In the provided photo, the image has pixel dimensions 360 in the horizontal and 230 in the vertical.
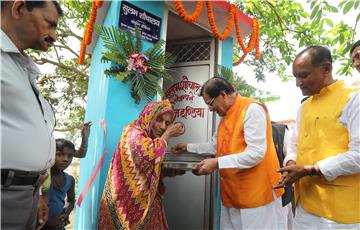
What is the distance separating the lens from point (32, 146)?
1.48 metres

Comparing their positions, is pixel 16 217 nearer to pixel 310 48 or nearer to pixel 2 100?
pixel 2 100

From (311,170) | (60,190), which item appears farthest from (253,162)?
(60,190)

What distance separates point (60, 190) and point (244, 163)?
5.72ft

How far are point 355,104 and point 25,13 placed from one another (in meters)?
1.93

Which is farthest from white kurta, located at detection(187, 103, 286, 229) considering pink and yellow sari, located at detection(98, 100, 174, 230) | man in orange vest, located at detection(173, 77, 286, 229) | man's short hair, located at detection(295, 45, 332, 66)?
man's short hair, located at detection(295, 45, 332, 66)

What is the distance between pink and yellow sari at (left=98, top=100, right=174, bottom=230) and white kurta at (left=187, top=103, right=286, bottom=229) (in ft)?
1.93

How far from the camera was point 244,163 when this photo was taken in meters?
2.70

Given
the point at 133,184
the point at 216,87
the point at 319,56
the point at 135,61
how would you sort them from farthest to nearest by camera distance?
the point at 135,61 → the point at 216,87 → the point at 133,184 → the point at 319,56

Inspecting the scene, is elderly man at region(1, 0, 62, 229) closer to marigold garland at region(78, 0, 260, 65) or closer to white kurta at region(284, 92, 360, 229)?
white kurta at region(284, 92, 360, 229)

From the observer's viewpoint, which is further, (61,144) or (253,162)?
(61,144)

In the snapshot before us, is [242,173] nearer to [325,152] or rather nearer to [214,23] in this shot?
[325,152]

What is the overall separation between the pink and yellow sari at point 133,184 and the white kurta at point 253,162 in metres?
0.59

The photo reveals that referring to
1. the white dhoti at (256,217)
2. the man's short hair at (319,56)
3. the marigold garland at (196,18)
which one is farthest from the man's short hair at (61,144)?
the man's short hair at (319,56)

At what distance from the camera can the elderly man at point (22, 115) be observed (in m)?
1.41
